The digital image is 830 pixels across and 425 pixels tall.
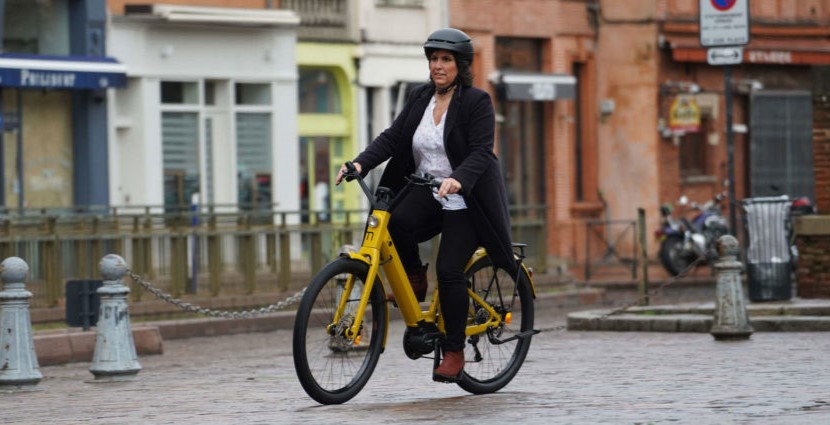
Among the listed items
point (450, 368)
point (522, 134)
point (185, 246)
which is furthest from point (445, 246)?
point (522, 134)

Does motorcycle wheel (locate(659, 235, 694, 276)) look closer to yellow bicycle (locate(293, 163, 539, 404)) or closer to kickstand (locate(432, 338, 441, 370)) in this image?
yellow bicycle (locate(293, 163, 539, 404))

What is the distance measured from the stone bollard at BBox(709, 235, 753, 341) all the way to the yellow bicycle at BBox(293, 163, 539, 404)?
5.46m

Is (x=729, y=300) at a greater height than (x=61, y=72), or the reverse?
(x=61, y=72)

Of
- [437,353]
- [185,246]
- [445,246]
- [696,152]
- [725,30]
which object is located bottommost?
[437,353]

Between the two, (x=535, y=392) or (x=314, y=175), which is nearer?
(x=535, y=392)

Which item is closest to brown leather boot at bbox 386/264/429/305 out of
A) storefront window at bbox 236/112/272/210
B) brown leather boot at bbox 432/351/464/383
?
brown leather boot at bbox 432/351/464/383

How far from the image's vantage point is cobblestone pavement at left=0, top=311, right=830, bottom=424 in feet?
34.9

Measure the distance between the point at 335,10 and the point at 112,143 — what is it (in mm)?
5374

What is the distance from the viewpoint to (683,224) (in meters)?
35.1

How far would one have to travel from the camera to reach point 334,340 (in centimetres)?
1120

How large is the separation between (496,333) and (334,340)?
1.38 meters

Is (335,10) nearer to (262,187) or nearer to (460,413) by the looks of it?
(262,187)

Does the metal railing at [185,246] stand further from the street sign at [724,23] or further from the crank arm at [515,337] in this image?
the crank arm at [515,337]

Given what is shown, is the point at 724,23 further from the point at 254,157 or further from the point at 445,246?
the point at 254,157
